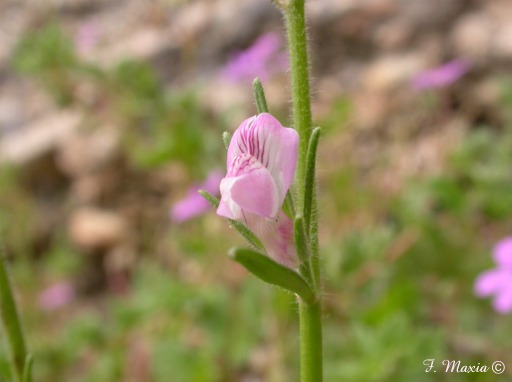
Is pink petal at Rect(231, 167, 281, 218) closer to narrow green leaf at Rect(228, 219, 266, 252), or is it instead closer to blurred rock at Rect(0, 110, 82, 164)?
narrow green leaf at Rect(228, 219, 266, 252)

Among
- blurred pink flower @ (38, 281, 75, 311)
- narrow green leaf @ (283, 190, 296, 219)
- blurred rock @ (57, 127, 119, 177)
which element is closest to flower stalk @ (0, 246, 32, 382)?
narrow green leaf @ (283, 190, 296, 219)

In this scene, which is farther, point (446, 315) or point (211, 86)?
point (211, 86)

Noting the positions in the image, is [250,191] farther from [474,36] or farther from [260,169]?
[474,36]

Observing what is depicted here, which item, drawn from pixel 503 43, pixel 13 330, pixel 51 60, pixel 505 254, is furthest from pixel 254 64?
pixel 13 330

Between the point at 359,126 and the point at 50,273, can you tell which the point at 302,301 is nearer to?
the point at 359,126

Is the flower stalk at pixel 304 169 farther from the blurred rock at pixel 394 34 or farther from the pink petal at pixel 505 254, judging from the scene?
the blurred rock at pixel 394 34

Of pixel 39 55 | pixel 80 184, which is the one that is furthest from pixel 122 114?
pixel 80 184

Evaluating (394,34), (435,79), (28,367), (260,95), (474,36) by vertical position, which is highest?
(394,34)
